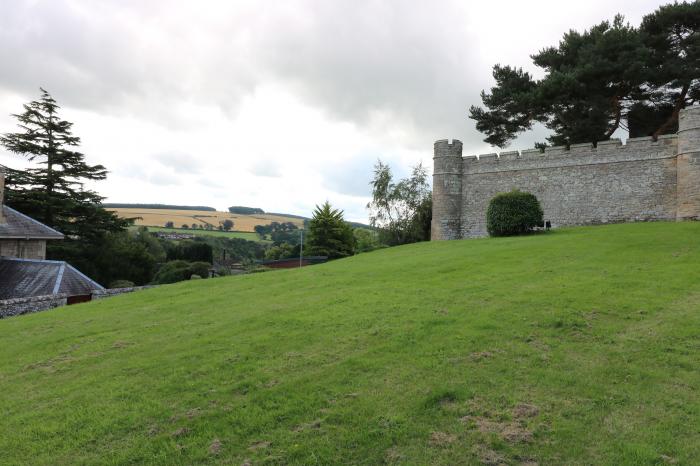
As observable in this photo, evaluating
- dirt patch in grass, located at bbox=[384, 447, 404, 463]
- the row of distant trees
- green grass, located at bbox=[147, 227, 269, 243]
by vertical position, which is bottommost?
dirt patch in grass, located at bbox=[384, 447, 404, 463]

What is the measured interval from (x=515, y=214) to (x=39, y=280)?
941 inches

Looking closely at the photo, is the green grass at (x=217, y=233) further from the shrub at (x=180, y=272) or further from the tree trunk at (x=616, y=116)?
the tree trunk at (x=616, y=116)

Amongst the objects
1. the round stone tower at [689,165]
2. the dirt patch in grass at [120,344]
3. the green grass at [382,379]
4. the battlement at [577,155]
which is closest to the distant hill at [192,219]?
the battlement at [577,155]

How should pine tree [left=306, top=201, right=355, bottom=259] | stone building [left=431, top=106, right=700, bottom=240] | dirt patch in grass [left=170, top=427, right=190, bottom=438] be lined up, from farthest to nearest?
pine tree [left=306, top=201, right=355, bottom=259], stone building [left=431, top=106, right=700, bottom=240], dirt patch in grass [left=170, top=427, right=190, bottom=438]

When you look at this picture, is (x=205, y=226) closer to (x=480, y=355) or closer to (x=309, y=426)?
(x=480, y=355)

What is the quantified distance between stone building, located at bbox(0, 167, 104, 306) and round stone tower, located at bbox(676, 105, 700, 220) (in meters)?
29.0

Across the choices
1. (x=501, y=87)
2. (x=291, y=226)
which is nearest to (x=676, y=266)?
(x=501, y=87)

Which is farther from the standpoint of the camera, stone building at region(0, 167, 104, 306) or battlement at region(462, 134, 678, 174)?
battlement at region(462, 134, 678, 174)

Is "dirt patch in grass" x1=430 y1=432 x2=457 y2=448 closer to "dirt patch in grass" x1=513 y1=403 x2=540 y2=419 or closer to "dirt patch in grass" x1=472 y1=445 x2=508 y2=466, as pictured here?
"dirt patch in grass" x1=472 y1=445 x2=508 y2=466

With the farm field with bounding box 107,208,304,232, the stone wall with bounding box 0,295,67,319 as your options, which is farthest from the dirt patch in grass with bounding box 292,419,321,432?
the farm field with bounding box 107,208,304,232

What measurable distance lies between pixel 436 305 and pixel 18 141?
37.7 m

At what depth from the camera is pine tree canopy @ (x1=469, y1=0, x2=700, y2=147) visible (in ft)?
88.8

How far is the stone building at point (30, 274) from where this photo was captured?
1923 centimetres

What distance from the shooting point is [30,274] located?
21469mm
